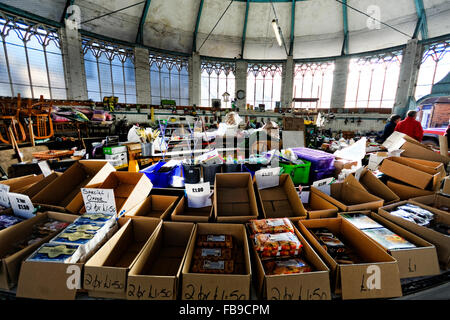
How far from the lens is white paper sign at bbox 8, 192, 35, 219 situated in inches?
56.4

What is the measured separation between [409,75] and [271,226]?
1263 cm

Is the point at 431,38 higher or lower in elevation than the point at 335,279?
higher

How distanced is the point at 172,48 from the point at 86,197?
1230 cm

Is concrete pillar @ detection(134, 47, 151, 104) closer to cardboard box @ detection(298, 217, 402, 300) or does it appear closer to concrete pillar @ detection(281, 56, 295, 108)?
concrete pillar @ detection(281, 56, 295, 108)

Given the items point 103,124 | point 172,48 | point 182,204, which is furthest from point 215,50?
point 182,204

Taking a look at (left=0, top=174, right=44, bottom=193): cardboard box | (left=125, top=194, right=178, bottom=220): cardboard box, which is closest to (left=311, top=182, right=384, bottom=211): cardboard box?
(left=125, top=194, right=178, bottom=220): cardboard box

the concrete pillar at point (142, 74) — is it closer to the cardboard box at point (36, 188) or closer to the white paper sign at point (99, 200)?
the cardboard box at point (36, 188)

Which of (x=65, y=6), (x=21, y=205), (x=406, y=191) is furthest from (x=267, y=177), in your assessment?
(x=65, y=6)

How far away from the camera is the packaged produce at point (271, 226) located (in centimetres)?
129

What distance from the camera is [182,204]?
1.73m

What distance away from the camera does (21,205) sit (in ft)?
4.78

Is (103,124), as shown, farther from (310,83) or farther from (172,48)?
(310,83)

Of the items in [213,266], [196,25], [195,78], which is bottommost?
[213,266]

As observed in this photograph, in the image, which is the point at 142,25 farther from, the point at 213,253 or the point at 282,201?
the point at 213,253
